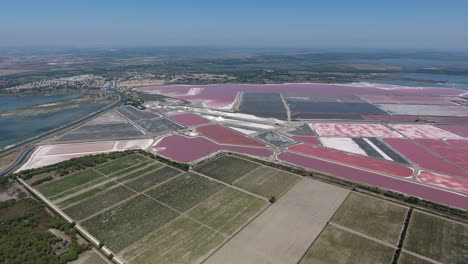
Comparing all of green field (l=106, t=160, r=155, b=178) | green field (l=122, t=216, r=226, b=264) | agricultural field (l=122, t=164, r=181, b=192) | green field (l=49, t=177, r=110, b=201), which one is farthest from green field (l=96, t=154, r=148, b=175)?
green field (l=122, t=216, r=226, b=264)

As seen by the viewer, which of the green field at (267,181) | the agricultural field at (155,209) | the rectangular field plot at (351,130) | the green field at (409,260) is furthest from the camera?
the rectangular field plot at (351,130)

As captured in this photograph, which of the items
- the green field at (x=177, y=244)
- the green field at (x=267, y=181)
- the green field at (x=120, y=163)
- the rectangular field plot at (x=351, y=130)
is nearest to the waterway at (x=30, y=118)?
the green field at (x=120, y=163)

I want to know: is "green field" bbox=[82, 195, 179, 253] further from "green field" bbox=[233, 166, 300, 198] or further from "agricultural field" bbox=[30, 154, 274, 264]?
"green field" bbox=[233, 166, 300, 198]

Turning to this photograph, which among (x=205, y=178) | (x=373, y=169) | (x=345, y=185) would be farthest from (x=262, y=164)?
(x=373, y=169)

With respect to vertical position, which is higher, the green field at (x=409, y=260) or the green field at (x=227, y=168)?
the green field at (x=409, y=260)

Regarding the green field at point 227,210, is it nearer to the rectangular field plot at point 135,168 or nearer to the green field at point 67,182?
the rectangular field plot at point 135,168

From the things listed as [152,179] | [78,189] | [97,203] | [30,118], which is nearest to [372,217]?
[152,179]

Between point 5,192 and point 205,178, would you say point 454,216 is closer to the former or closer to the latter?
point 205,178
